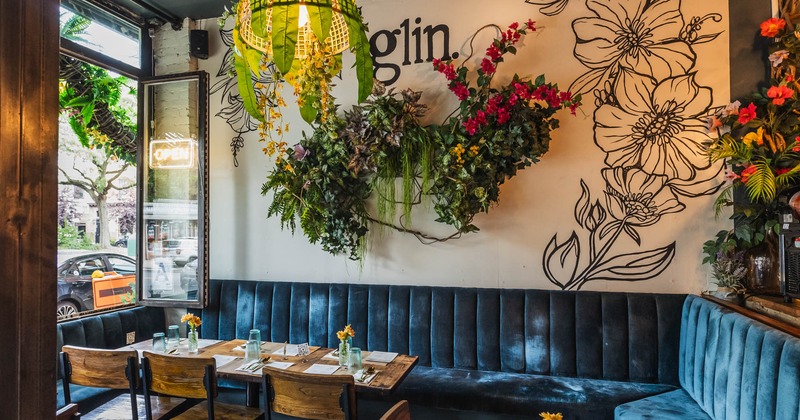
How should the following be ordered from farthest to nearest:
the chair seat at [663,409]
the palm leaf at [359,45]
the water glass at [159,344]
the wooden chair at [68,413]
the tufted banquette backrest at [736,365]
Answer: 1. the water glass at [159,344]
2. the chair seat at [663,409]
3. the tufted banquette backrest at [736,365]
4. the palm leaf at [359,45]
5. the wooden chair at [68,413]

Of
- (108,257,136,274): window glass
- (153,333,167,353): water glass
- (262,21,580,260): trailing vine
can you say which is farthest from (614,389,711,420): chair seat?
(108,257,136,274): window glass

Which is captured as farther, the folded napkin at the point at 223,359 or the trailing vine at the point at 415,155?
the trailing vine at the point at 415,155

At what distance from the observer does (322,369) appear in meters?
2.52

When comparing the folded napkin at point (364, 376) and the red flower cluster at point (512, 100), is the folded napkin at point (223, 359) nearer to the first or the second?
the folded napkin at point (364, 376)

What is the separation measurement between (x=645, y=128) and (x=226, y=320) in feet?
11.9

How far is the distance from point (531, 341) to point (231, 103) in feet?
10.7

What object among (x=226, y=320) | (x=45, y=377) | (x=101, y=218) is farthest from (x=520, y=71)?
(x=101, y=218)

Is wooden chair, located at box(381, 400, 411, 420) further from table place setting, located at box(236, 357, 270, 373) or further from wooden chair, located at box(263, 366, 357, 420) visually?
table place setting, located at box(236, 357, 270, 373)

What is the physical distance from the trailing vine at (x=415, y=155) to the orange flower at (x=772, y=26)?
3.72 ft

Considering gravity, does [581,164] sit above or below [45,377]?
above

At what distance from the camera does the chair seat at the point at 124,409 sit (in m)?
2.50

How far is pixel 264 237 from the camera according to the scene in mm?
4113

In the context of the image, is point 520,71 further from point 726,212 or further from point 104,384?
point 104,384

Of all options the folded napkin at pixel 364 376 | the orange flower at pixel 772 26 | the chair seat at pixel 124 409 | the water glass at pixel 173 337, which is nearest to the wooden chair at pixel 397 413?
the folded napkin at pixel 364 376
